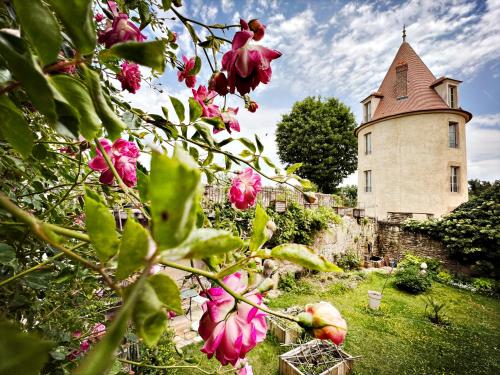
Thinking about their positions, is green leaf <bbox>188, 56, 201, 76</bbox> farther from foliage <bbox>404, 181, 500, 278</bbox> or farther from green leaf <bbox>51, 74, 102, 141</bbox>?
foliage <bbox>404, 181, 500, 278</bbox>

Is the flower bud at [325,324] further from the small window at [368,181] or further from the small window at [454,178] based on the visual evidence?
the small window at [454,178]

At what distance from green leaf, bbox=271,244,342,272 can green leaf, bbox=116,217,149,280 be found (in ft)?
0.38

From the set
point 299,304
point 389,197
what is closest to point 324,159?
point 389,197

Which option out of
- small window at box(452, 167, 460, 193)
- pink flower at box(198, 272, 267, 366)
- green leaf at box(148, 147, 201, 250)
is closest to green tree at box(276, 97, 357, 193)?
small window at box(452, 167, 460, 193)

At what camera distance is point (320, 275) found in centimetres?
652

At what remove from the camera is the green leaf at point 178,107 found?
0.52 m

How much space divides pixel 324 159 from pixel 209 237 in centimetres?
1468

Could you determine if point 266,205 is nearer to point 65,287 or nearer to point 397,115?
point 65,287

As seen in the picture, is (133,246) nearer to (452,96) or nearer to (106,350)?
(106,350)

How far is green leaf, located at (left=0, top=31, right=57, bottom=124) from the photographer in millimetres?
193

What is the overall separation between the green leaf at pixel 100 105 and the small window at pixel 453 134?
42.9ft

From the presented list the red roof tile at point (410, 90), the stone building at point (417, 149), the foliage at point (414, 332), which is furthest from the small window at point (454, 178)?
the foliage at point (414, 332)

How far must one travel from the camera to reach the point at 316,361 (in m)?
3.17

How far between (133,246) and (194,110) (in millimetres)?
423
